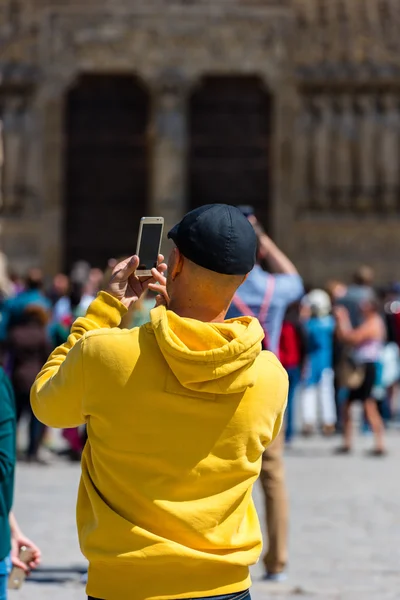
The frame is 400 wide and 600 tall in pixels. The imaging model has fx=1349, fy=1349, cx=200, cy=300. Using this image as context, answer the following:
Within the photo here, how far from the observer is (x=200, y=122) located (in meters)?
23.2

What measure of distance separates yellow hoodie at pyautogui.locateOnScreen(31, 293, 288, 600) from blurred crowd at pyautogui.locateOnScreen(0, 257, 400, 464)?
7.12 metres

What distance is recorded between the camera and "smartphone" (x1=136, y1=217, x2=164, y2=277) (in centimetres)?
335

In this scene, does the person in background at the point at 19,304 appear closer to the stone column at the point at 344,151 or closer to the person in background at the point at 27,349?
the person in background at the point at 27,349

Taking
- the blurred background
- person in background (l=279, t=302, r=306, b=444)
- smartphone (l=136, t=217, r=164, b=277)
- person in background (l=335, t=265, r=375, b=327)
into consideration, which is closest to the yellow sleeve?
smartphone (l=136, t=217, r=164, b=277)

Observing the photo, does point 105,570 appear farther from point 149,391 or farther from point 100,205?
point 100,205

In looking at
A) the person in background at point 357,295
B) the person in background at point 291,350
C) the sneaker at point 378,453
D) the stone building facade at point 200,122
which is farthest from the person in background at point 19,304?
the stone building facade at point 200,122

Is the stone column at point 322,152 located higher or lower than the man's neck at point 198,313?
lower

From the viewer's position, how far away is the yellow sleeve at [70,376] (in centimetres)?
309

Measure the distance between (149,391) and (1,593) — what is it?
1.36 metres

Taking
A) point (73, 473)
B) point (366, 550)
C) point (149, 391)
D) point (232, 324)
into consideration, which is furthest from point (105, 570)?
point (73, 473)

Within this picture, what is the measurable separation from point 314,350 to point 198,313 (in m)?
11.6

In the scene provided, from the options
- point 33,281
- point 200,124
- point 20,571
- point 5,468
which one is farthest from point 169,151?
point 5,468

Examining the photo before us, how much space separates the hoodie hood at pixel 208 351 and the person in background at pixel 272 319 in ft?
12.6

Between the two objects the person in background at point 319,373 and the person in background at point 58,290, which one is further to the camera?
the person in background at point 58,290
